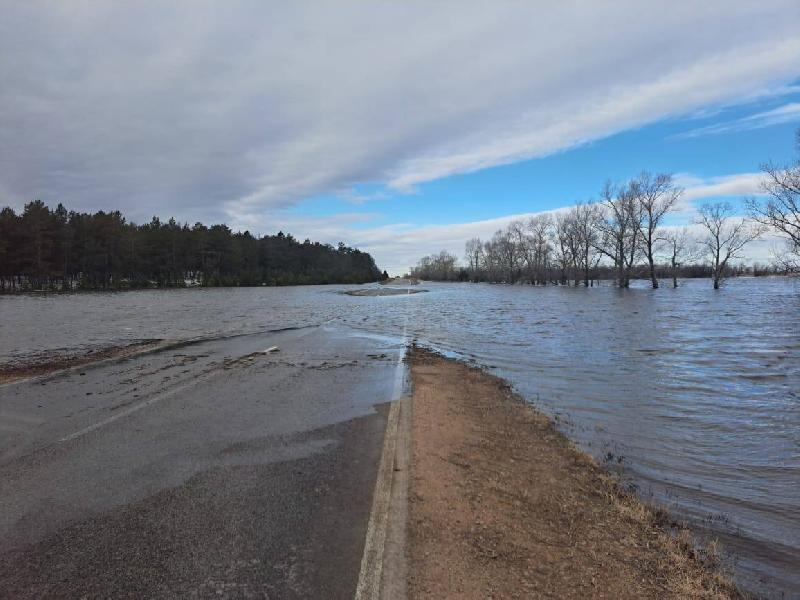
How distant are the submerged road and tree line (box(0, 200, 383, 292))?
75.7 meters

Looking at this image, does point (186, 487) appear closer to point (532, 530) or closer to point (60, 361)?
point (532, 530)

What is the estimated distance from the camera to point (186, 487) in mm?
4742

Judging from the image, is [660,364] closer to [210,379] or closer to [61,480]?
[210,379]

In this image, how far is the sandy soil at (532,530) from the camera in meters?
3.35

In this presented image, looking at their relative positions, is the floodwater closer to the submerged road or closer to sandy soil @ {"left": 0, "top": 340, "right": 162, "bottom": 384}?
sandy soil @ {"left": 0, "top": 340, "right": 162, "bottom": 384}

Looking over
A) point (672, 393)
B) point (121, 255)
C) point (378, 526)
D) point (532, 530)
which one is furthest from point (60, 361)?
point (121, 255)

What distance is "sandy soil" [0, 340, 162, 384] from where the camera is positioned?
1093cm

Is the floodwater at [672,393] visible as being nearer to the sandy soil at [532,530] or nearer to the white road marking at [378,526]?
the sandy soil at [532,530]

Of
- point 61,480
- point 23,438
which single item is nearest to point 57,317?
point 23,438

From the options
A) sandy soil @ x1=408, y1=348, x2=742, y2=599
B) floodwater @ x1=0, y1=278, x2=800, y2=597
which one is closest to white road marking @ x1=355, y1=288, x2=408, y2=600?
sandy soil @ x1=408, y1=348, x2=742, y2=599

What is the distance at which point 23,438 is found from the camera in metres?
6.20

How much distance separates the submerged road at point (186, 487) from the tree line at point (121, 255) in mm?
75695

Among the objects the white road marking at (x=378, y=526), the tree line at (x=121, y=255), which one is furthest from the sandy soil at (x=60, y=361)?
the tree line at (x=121, y=255)

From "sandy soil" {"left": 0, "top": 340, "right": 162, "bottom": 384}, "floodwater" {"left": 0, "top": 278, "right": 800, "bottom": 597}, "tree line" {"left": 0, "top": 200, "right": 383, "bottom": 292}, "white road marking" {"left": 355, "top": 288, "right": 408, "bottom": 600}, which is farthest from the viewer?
"tree line" {"left": 0, "top": 200, "right": 383, "bottom": 292}
